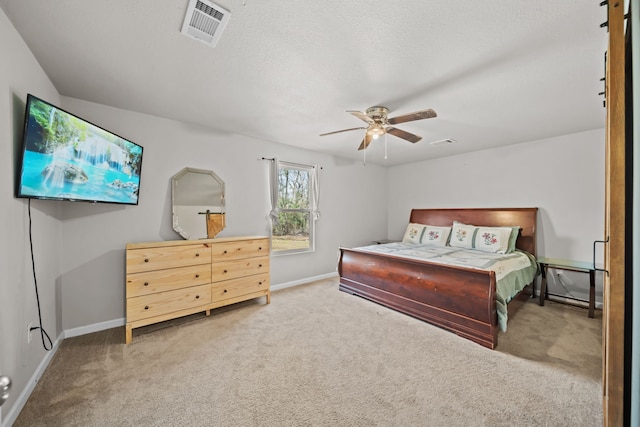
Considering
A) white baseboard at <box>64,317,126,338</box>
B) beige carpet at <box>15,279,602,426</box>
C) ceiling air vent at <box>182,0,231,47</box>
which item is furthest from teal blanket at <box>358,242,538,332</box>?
white baseboard at <box>64,317,126,338</box>

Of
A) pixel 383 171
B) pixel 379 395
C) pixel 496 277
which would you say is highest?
pixel 383 171

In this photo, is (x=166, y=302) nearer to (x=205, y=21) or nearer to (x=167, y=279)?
(x=167, y=279)

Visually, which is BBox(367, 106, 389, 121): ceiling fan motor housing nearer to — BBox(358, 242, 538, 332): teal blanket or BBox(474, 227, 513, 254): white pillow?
BBox(358, 242, 538, 332): teal blanket

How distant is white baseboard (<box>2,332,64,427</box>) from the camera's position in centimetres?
156

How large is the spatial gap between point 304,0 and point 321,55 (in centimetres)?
49

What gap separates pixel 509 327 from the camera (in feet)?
9.41

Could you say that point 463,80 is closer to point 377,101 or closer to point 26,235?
point 377,101

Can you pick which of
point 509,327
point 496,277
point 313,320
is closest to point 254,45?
point 313,320

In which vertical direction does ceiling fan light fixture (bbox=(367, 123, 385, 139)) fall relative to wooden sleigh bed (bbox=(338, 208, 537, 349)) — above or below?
above

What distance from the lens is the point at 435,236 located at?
467cm

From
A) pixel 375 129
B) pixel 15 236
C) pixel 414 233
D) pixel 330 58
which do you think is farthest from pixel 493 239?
pixel 15 236

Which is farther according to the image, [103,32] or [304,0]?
[103,32]

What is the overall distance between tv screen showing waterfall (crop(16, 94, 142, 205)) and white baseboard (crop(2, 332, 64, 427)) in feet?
4.38

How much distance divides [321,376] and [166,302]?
185cm
